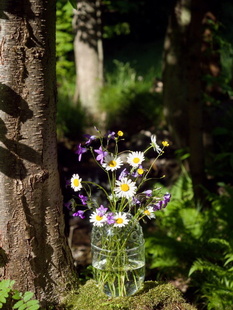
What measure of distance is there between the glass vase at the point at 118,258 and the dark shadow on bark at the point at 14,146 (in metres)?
0.53

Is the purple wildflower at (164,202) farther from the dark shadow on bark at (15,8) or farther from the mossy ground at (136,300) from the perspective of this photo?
the dark shadow on bark at (15,8)

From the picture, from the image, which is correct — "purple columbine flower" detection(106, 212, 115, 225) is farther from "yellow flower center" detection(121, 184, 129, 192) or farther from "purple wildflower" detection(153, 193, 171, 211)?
"purple wildflower" detection(153, 193, 171, 211)

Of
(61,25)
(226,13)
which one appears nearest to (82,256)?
(61,25)

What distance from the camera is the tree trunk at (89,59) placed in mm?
7336

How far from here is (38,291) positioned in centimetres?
259

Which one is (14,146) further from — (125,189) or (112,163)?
(125,189)

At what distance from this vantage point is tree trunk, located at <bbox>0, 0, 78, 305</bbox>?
2314mm

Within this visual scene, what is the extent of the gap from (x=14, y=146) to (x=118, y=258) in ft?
2.63

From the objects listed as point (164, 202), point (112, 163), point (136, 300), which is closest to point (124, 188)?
point (112, 163)

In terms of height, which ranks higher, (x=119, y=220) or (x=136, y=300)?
(x=119, y=220)

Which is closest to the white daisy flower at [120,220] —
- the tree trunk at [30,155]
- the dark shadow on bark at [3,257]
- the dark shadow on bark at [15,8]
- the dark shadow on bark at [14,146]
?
the tree trunk at [30,155]

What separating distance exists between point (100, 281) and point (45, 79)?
114 centimetres

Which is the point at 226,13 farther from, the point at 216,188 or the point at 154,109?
the point at 216,188

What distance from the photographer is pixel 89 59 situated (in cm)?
768
